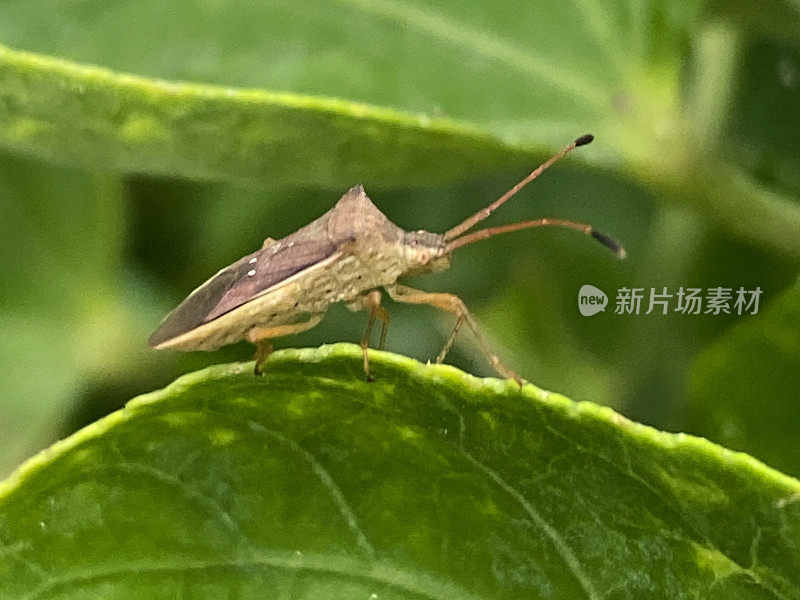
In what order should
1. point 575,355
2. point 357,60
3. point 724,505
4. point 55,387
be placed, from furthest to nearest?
point 55,387 < point 575,355 < point 357,60 < point 724,505

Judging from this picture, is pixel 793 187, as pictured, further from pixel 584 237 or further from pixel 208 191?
pixel 208 191

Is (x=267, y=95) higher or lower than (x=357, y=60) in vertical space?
lower

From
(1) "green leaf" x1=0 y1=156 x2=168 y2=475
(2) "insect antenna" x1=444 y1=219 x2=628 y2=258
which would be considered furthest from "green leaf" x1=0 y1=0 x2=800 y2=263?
(1) "green leaf" x1=0 y1=156 x2=168 y2=475

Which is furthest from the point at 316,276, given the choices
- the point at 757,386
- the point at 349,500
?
the point at 757,386

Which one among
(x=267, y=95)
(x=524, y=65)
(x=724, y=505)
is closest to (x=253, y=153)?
(x=267, y=95)

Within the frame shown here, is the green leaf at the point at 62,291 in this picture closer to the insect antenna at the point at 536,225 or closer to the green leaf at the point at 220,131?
the green leaf at the point at 220,131

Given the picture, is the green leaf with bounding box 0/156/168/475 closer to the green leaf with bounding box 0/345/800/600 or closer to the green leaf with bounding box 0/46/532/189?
the green leaf with bounding box 0/46/532/189
